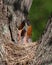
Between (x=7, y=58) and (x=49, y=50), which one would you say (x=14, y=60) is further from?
(x=49, y=50)

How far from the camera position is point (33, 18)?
18.0 ft

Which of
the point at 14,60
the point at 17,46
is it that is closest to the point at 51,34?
the point at 14,60

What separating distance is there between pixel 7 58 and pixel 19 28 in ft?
2.24

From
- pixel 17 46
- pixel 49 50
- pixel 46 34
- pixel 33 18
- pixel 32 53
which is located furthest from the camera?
pixel 33 18

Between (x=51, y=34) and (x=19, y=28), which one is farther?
(x=19, y=28)

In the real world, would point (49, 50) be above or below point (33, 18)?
above

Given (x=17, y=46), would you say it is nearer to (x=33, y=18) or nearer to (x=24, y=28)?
(x=24, y=28)

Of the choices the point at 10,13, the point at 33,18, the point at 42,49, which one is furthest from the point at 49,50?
the point at 33,18

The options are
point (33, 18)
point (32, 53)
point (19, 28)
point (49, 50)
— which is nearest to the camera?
point (49, 50)

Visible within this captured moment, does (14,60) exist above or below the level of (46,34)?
below

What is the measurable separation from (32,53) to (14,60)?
149 millimetres

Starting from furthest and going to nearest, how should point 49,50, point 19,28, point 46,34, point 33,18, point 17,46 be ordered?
point 33,18, point 19,28, point 17,46, point 46,34, point 49,50

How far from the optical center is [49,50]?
245cm

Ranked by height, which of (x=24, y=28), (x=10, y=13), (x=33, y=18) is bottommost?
(x=33, y=18)
